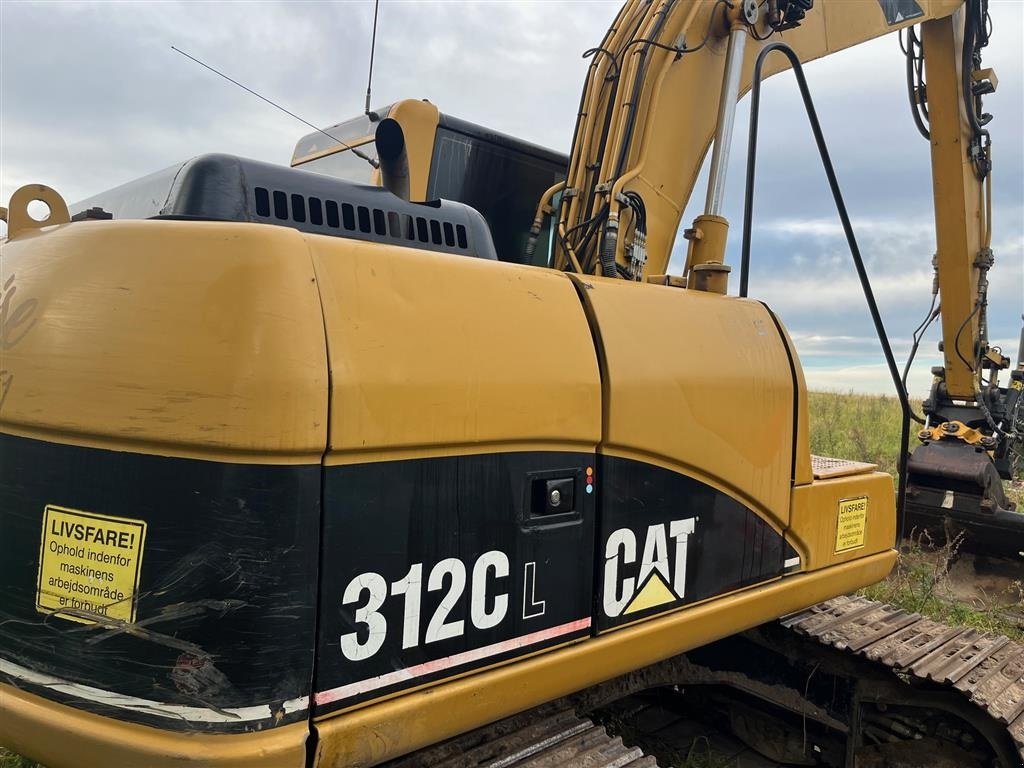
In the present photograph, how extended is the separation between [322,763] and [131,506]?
0.54 m

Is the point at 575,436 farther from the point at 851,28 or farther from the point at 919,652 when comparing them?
the point at 851,28

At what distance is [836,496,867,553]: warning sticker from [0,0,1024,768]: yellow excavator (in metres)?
0.02

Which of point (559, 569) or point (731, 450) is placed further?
point (731, 450)

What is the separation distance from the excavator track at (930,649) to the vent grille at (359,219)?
201cm

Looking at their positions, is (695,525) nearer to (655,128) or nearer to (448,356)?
(448,356)

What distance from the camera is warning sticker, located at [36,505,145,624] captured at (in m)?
1.34

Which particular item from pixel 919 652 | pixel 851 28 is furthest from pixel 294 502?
pixel 851 28

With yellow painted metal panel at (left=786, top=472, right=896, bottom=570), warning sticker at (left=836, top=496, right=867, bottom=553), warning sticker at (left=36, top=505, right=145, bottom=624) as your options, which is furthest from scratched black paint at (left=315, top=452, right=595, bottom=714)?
warning sticker at (left=836, top=496, right=867, bottom=553)

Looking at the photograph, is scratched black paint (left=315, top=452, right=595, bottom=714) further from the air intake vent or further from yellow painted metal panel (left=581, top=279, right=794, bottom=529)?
the air intake vent

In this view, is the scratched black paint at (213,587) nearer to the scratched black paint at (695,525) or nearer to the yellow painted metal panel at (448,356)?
the yellow painted metal panel at (448,356)

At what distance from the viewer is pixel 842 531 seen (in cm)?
261

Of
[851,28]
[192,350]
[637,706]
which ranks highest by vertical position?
[851,28]

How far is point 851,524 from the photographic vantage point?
8.68ft

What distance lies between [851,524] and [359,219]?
185cm
